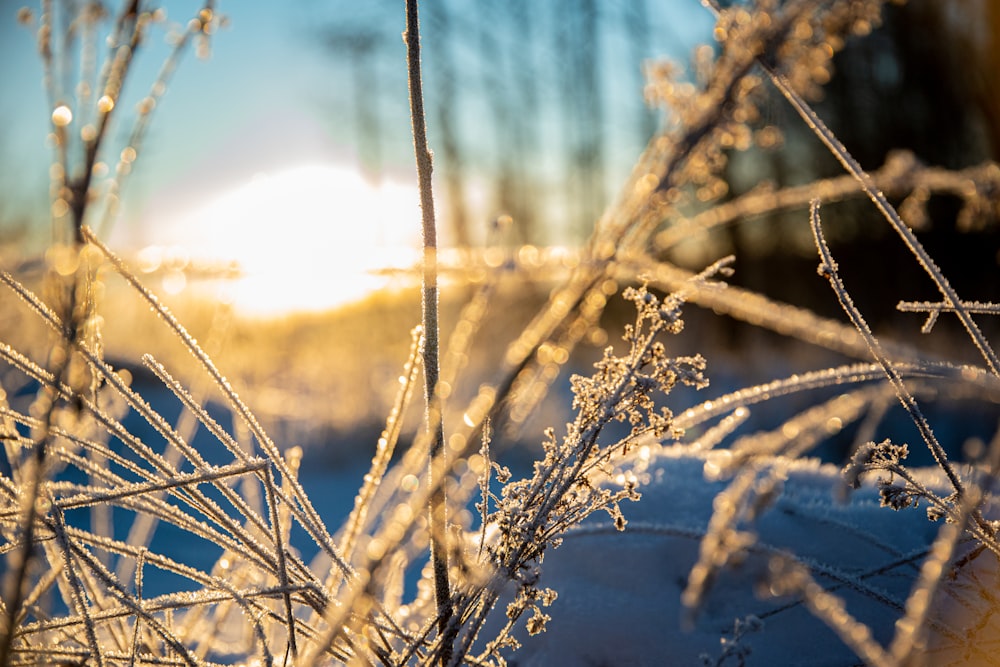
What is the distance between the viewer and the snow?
101 centimetres

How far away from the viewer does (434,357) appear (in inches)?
32.3

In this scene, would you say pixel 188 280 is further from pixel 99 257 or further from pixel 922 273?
pixel 922 273

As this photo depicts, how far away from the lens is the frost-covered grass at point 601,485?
60 centimetres

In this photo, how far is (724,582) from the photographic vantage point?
3.76 ft

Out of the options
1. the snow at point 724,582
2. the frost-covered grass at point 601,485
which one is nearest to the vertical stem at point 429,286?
the frost-covered grass at point 601,485

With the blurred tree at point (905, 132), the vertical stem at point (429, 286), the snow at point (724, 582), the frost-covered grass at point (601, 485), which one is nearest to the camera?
the frost-covered grass at point (601, 485)

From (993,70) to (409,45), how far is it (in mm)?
10510

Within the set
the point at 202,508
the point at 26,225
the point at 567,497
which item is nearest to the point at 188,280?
the point at 202,508

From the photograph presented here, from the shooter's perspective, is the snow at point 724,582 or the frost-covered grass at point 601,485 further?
the snow at point 724,582

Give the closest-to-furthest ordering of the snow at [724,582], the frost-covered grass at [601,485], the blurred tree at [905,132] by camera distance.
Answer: the frost-covered grass at [601,485] → the snow at [724,582] → the blurred tree at [905,132]

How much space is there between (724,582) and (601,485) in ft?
0.93

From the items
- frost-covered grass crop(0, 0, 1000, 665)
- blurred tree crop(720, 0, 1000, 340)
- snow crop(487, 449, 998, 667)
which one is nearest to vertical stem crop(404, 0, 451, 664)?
frost-covered grass crop(0, 0, 1000, 665)

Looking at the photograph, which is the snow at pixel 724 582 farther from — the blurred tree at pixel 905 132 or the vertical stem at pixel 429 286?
the blurred tree at pixel 905 132

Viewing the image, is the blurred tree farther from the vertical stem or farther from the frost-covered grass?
the vertical stem
